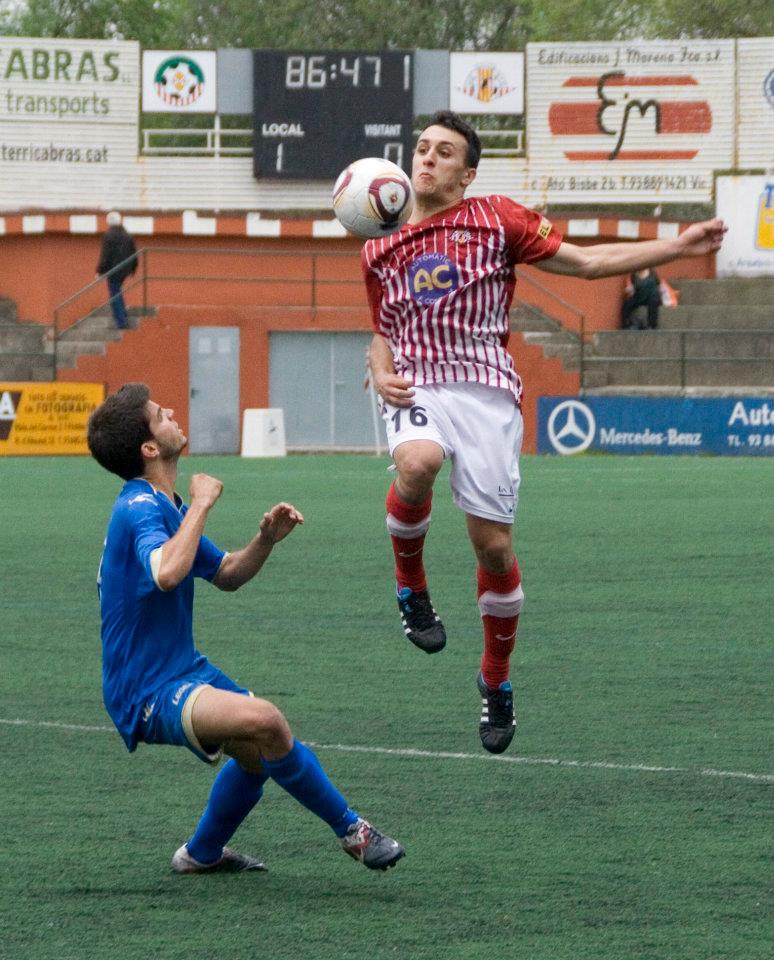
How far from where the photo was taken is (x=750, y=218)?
113ft

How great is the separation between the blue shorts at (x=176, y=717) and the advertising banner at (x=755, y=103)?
3187 cm

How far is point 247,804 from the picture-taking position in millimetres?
5531

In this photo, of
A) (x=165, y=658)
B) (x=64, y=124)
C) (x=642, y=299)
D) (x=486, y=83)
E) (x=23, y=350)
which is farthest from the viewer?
(x=64, y=124)

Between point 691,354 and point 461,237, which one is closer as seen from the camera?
point 461,237

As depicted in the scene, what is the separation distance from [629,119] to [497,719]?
97.8 ft

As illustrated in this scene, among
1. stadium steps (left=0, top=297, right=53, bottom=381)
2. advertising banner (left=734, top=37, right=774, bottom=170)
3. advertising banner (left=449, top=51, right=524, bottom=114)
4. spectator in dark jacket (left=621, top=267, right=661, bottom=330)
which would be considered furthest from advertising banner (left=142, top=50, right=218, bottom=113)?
advertising banner (left=734, top=37, right=774, bottom=170)

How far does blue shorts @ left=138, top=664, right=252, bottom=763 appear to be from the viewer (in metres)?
5.19

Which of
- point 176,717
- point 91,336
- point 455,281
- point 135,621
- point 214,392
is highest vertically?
point 455,281

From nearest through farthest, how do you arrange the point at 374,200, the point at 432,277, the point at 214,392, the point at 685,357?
the point at 432,277
the point at 374,200
the point at 685,357
the point at 214,392

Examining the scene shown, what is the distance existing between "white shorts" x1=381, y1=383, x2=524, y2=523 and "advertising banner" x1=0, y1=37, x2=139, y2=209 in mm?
29845

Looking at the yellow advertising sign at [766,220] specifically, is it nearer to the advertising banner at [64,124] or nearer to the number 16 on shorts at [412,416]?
the advertising banner at [64,124]

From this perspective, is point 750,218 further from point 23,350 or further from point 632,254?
point 632,254

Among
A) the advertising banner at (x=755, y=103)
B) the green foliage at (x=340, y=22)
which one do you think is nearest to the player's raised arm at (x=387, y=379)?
the advertising banner at (x=755, y=103)

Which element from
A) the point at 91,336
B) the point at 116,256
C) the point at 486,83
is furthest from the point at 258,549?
the point at 486,83
